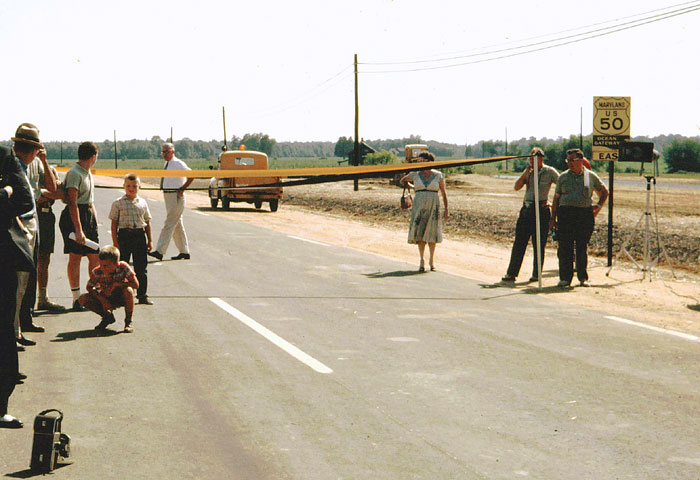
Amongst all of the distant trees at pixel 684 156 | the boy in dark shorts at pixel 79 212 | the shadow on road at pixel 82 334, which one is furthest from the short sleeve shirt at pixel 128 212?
the distant trees at pixel 684 156

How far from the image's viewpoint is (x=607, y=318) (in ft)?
31.2

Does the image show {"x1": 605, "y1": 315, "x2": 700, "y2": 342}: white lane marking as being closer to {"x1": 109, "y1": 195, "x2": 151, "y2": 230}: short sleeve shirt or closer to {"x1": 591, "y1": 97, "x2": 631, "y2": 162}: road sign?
{"x1": 591, "y1": 97, "x2": 631, "y2": 162}: road sign

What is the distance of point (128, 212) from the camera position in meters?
9.34

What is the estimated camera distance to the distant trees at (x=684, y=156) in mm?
99438

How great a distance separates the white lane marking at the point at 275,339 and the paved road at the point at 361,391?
26mm

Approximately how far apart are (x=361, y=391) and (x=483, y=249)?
13560 mm

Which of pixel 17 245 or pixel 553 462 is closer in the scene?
pixel 553 462

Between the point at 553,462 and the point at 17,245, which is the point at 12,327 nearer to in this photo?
the point at 17,245

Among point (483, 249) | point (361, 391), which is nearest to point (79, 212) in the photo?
point (361, 391)

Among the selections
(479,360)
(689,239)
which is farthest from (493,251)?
(479,360)

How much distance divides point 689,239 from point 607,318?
1128 centimetres

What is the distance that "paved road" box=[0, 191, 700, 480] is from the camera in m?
4.67

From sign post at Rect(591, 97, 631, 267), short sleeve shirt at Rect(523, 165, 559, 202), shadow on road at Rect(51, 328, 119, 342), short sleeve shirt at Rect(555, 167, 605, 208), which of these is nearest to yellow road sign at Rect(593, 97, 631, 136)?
sign post at Rect(591, 97, 631, 267)

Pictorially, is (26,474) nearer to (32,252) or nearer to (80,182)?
(32,252)
